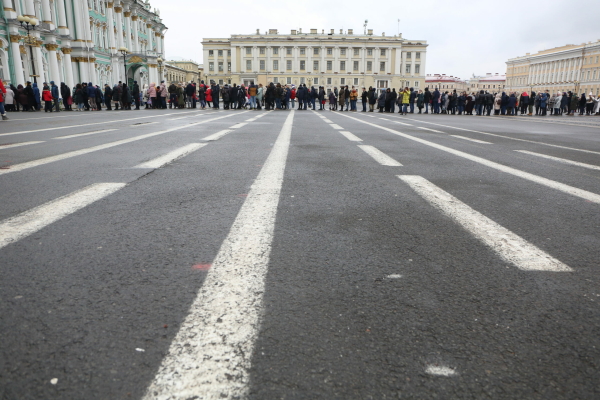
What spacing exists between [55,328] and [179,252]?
927mm

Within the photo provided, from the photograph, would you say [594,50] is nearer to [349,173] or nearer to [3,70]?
[3,70]

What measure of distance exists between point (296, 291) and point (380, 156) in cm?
531

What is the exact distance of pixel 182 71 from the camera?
110 metres

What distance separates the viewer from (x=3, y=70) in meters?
34.9

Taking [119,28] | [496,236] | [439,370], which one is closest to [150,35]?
[119,28]

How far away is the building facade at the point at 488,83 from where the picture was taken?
17400 cm

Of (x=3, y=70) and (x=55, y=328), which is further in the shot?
(x=3, y=70)

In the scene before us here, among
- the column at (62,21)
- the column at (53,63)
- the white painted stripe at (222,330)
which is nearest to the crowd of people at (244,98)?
the column at (53,63)

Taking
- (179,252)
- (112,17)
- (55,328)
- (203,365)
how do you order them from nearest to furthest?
(203,365) < (55,328) < (179,252) < (112,17)

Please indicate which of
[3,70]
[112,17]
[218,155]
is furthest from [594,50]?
[218,155]

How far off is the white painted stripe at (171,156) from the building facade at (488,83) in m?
183

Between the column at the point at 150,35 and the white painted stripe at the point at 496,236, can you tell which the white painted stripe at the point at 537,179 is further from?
the column at the point at 150,35

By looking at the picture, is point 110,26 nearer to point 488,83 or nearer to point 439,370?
point 439,370

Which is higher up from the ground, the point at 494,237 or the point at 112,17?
the point at 112,17
